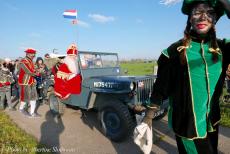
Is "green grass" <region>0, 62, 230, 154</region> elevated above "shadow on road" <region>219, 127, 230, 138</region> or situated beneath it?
situated beneath

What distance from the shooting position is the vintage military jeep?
4.71m

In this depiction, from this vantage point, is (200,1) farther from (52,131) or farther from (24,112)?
(24,112)

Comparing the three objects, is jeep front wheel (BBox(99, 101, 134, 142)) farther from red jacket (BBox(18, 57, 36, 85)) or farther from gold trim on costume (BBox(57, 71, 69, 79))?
red jacket (BBox(18, 57, 36, 85))

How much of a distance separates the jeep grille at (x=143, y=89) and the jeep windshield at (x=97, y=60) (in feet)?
5.54

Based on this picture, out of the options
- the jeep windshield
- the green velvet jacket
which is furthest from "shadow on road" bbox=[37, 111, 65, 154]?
the green velvet jacket

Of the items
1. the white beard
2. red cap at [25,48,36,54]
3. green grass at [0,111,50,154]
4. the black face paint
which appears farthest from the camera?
red cap at [25,48,36,54]

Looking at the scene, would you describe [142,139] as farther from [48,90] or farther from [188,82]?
[48,90]

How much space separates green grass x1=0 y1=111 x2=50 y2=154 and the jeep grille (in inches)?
79.4

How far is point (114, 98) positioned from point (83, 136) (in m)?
1.01

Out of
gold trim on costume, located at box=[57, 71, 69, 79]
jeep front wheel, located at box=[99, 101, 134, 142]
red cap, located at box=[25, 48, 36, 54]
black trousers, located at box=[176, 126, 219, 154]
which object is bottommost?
jeep front wheel, located at box=[99, 101, 134, 142]

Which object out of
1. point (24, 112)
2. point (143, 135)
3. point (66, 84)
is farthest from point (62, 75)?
point (143, 135)

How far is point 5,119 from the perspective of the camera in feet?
21.3

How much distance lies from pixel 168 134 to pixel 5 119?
418 centimetres

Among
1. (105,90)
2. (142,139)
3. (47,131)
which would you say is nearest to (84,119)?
(47,131)
